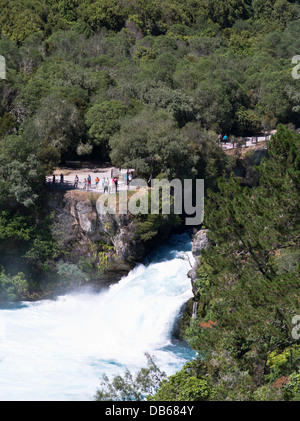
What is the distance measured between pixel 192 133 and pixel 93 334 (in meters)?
22.8

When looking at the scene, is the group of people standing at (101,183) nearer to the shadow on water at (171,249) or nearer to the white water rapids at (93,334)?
the shadow on water at (171,249)

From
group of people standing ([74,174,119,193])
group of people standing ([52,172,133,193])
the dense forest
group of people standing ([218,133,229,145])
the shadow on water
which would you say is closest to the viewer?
the dense forest

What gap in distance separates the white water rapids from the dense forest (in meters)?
3.21

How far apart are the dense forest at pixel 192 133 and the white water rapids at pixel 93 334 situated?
3210 millimetres

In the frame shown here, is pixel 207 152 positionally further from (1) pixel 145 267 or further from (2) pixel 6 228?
(2) pixel 6 228

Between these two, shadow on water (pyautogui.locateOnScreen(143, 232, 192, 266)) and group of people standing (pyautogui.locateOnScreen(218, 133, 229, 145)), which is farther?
group of people standing (pyautogui.locateOnScreen(218, 133, 229, 145))

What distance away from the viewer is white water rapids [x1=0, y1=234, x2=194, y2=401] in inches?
1299

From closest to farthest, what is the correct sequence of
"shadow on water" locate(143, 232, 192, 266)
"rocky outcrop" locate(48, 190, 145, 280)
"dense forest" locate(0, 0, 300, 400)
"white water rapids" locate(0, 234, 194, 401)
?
"dense forest" locate(0, 0, 300, 400)
"white water rapids" locate(0, 234, 194, 401)
"rocky outcrop" locate(48, 190, 145, 280)
"shadow on water" locate(143, 232, 192, 266)

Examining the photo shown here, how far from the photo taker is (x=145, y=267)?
45469mm

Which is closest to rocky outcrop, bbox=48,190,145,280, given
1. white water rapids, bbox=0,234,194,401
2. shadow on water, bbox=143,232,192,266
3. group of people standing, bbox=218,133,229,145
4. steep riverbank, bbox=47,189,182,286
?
steep riverbank, bbox=47,189,182,286

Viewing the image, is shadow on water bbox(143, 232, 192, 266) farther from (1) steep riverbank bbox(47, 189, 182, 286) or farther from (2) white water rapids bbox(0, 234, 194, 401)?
(1) steep riverbank bbox(47, 189, 182, 286)
